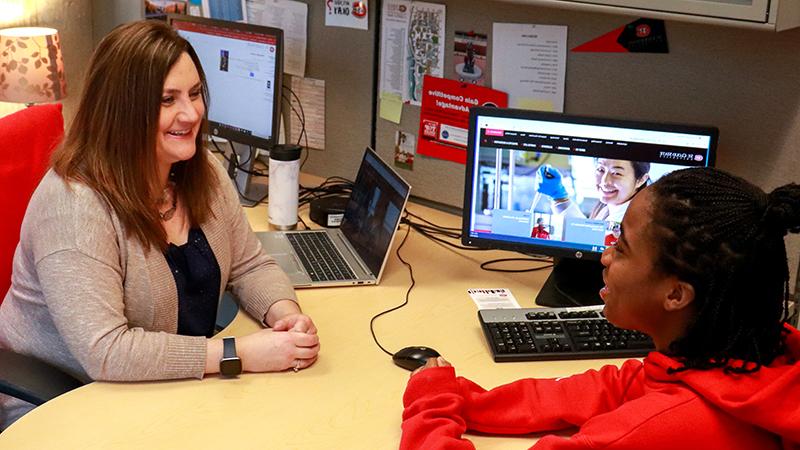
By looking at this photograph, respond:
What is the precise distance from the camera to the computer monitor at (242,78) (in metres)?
2.17

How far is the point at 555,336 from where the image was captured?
1557 mm

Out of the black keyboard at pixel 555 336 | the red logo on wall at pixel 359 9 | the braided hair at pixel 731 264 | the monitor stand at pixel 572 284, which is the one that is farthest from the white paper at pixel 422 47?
the braided hair at pixel 731 264

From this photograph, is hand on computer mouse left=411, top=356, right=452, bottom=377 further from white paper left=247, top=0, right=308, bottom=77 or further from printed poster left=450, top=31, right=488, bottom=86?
Answer: white paper left=247, top=0, right=308, bottom=77

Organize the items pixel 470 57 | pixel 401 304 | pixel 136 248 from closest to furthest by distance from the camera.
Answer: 1. pixel 136 248
2. pixel 401 304
3. pixel 470 57

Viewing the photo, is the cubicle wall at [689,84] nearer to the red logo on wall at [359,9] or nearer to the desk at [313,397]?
the red logo on wall at [359,9]

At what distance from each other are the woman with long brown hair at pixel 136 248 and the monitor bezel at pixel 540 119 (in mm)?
394

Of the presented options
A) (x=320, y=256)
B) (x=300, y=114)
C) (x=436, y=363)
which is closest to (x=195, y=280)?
(x=320, y=256)

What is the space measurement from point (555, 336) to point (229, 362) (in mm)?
538

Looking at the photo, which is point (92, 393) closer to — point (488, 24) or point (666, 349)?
point (666, 349)

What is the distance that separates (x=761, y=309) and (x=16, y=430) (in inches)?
38.2

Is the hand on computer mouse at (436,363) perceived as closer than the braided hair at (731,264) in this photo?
No

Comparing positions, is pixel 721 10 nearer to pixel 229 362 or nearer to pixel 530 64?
pixel 530 64

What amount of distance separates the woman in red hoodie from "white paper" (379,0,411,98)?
109cm

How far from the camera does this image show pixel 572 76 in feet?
6.29
